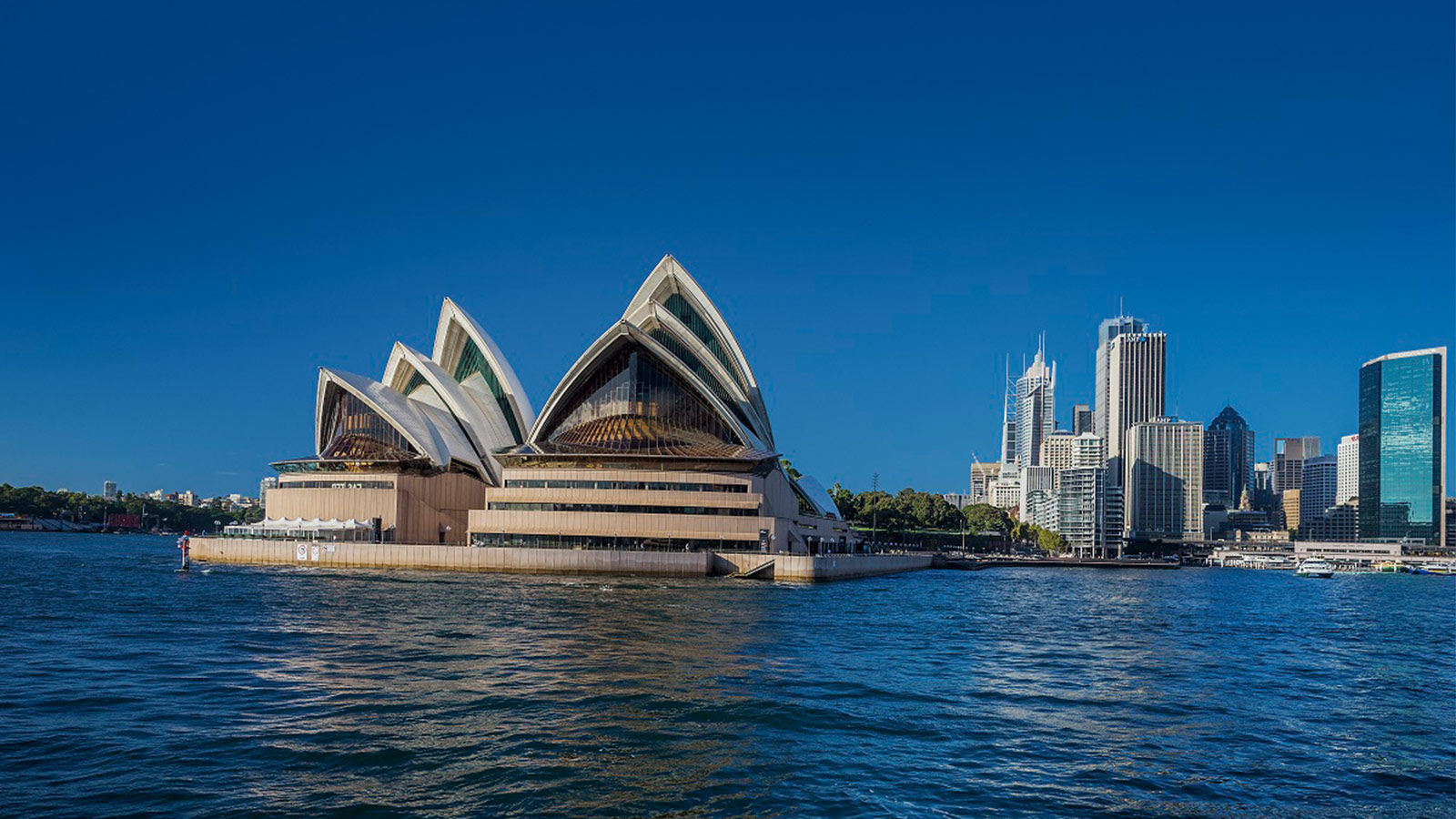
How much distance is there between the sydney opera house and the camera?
72.0m

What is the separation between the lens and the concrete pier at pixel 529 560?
66688mm

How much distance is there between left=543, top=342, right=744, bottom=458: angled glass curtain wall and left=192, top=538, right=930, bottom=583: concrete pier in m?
12.3

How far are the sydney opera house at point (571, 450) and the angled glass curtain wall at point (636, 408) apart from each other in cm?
10

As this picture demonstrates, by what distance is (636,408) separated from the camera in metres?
82.7

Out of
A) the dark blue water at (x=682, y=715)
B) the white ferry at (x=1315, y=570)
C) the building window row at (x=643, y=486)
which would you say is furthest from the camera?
the white ferry at (x=1315, y=570)

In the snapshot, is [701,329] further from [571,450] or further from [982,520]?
[982,520]

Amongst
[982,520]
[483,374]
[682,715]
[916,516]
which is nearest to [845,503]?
[916,516]

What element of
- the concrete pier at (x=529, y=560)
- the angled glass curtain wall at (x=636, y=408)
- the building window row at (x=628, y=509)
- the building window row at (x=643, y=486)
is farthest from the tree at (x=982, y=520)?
the building window row at (x=643, y=486)

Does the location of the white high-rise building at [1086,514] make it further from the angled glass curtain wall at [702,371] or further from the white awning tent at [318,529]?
the white awning tent at [318,529]

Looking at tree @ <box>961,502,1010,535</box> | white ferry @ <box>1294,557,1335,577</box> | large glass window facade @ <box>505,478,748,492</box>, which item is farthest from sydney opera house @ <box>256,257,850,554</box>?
tree @ <box>961,502,1010,535</box>

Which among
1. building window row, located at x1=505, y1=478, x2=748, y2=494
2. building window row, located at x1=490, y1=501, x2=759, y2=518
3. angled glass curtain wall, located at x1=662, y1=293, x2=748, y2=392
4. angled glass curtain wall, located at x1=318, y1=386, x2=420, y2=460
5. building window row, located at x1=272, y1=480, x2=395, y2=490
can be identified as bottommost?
building window row, located at x1=490, y1=501, x2=759, y2=518

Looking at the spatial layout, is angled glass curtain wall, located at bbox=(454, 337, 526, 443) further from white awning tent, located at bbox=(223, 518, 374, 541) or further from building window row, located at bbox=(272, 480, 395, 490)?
white awning tent, located at bbox=(223, 518, 374, 541)

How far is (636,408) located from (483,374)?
16263 millimetres

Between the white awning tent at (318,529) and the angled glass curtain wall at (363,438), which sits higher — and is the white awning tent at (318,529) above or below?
below
